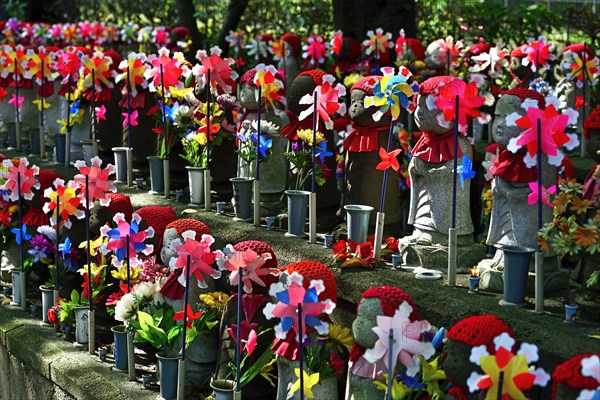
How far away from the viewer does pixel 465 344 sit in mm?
3650

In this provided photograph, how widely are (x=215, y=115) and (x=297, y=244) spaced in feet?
4.31

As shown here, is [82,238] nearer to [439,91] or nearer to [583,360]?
[439,91]

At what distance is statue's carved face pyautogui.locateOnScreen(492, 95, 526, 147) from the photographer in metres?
4.41

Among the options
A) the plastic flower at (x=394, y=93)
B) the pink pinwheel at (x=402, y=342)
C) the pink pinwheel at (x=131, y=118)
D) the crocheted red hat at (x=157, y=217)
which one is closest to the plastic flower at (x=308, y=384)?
the pink pinwheel at (x=402, y=342)

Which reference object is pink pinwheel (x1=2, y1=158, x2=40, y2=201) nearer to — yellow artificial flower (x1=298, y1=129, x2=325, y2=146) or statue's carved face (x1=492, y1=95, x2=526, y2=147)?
yellow artificial flower (x1=298, y1=129, x2=325, y2=146)

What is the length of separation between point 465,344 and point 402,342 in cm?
25

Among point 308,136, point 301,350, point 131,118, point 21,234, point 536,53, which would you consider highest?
point 536,53

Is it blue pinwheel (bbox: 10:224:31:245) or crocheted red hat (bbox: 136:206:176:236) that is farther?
blue pinwheel (bbox: 10:224:31:245)

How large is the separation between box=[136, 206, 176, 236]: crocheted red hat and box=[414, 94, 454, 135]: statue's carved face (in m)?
1.49

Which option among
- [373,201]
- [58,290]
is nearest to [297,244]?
[373,201]

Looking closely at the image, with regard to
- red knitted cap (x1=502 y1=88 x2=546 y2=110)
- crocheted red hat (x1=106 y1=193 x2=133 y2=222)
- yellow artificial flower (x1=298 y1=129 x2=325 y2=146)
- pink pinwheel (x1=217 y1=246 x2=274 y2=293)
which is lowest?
pink pinwheel (x1=217 y1=246 x2=274 y2=293)

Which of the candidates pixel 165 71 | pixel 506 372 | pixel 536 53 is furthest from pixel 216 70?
pixel 506 372

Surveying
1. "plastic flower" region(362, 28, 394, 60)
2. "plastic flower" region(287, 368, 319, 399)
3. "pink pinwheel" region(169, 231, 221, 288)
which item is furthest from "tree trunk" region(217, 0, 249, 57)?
"plastic flower" region(287, 368, 319, 399)

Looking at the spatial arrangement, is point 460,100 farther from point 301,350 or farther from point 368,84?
point 301,350
